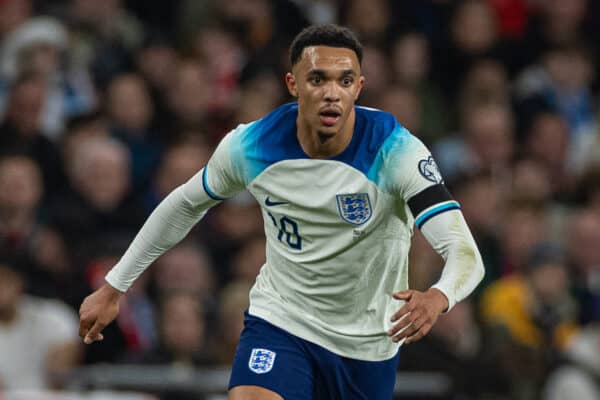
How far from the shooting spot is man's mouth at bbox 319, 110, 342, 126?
17.4ft

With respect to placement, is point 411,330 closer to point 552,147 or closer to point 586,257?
point 586,257

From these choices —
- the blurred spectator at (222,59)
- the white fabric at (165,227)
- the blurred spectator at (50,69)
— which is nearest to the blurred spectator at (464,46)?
the blurred spectator at (222,59)

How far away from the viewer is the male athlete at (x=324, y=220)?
17.5 ft

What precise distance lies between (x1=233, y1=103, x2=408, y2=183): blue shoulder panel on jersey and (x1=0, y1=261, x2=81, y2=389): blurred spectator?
3382mm

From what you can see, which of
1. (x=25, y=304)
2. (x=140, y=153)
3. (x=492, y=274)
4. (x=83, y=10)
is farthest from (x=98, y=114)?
(x=492, y=274)

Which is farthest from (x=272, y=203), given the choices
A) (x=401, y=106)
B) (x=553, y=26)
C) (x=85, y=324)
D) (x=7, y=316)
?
(x=553, y=26)

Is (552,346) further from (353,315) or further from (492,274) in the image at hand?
(353,315)

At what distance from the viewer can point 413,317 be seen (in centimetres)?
472

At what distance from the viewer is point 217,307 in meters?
9.30

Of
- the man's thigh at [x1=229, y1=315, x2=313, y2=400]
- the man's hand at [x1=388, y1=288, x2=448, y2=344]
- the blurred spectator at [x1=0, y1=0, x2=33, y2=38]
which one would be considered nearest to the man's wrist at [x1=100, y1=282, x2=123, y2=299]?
the man's thigh at [x1=229, y1=315, x2=313, y2=400]

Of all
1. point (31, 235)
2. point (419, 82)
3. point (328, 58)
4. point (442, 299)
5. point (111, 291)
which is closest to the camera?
point (442, 299)

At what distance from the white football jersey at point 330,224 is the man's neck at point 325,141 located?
0.08 feet

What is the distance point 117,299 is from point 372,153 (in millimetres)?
1305

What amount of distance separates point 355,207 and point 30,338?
380 cm
